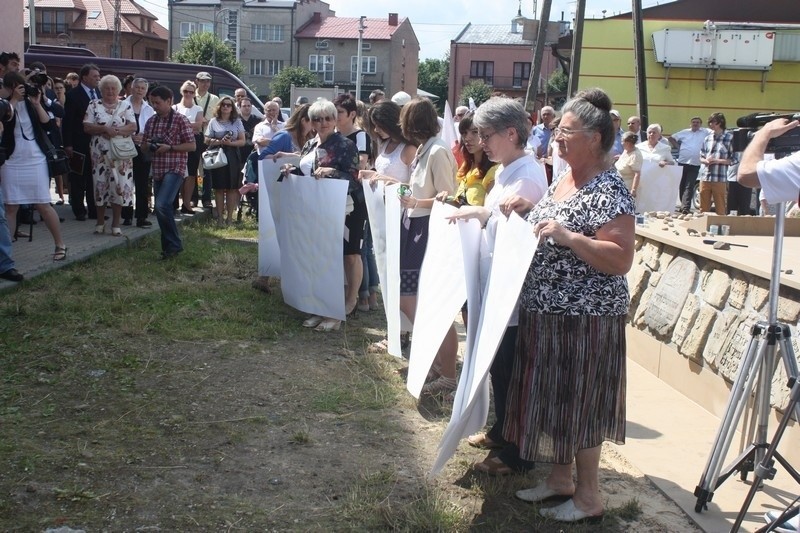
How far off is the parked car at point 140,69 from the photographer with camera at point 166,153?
23.7ft

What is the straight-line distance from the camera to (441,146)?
A: 5637 millimetres

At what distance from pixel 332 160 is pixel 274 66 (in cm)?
8730

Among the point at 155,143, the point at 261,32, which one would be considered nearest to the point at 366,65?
the point at 261,32

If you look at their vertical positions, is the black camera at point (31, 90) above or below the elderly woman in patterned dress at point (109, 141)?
above

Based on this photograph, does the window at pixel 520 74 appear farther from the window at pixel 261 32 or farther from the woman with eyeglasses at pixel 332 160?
the woman with eyeglasses at pixel 332 160

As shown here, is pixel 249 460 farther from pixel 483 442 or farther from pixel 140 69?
pixel 140 69

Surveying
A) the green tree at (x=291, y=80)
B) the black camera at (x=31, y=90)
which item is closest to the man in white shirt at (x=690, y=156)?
the black camera at (x=31, y=90)

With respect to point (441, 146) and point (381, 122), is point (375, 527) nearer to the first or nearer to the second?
point (441, 146)

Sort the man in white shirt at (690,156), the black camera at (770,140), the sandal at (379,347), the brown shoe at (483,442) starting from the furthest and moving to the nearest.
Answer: the man in white shirt at (690,156)
the sandal at (379,347)
the brown shoe at (483,442)
the black camera at (770,140)

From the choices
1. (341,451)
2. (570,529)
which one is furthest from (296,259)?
(570,529)

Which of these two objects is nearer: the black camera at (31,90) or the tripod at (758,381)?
the tripod at (758,381)

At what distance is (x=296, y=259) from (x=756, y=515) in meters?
4.13

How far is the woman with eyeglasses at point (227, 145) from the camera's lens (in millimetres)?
12172

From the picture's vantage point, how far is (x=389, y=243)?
18.9ft
